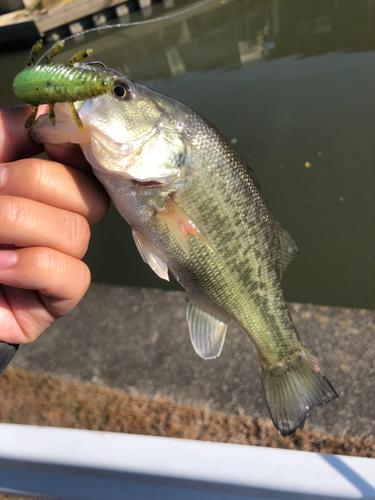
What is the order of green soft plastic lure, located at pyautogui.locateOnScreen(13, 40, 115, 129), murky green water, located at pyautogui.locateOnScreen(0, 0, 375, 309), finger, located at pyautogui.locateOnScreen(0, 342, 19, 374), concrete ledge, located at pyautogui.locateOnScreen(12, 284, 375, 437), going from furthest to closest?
murky green water, located at pyautogui.locateOnScreen(0, 0, 375, 309), concrete ledge, located at pyautogui.locateOnScreen(12, 284, 375, 437), finger, located at pyautogui.locateOnScreen(0, 342, 19, 374), green soft plastic lure, located at pyautogui.locateOnScreen(13, 40, 115, 129)

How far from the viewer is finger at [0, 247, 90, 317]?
116cm

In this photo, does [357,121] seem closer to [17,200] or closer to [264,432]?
[264,432]

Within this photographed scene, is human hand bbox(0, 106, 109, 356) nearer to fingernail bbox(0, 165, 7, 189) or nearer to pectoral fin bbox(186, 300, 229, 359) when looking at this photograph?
fingernail bbox(0, 165, 7, 189)

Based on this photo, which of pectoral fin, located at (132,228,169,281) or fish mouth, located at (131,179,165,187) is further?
pectoral fin, located at (132,228,169,281)

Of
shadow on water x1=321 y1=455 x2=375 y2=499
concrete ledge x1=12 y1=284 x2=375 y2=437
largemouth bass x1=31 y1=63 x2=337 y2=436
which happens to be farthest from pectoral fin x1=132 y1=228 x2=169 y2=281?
concrete ledge x1=12 y1=284 x2=375 y2=437

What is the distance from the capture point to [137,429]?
2.44 metres

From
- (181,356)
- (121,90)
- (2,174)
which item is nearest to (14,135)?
(2,174)

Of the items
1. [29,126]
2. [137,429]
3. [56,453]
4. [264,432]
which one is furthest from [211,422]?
[29,126]

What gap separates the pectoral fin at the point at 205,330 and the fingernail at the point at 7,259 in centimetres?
74

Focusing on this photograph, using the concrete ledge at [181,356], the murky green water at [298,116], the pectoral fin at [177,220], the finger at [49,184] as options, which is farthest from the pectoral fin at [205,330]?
the murky green water at [298,116]

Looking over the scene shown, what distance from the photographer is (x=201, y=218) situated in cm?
135

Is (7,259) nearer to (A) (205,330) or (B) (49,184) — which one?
(B) (49,184)

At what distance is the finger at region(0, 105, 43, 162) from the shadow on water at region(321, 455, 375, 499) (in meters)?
1.73

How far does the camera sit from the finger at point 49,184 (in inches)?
45.0
